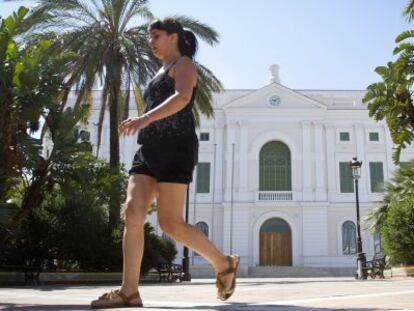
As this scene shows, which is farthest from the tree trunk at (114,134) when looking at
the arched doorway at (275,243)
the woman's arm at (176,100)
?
the arched doorway at (275,243)

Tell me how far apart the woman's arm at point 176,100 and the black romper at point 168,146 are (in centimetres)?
12

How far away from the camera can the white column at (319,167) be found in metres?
34.8

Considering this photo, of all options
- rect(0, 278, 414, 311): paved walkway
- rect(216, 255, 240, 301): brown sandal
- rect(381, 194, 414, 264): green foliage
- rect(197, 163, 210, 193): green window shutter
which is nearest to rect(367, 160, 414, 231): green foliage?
rect(381, 194, 414, 264): green foliage

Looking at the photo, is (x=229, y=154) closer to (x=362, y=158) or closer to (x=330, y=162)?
(x=330, y=162)

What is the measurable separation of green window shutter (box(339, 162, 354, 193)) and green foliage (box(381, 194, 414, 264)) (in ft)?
65.7

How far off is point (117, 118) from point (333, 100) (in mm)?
24110

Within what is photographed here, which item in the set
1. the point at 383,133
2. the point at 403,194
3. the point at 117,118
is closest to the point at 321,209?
the point at 383,133

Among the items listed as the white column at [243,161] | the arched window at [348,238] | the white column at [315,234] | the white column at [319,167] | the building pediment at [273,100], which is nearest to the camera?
the white column at [315,234]

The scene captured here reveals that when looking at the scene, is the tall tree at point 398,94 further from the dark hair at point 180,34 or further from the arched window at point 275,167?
the arched window at point 275,167

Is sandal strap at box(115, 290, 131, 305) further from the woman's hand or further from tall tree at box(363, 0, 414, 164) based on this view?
tall tree at box(363, 0, 414, 164)

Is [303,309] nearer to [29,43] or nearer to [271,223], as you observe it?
[29,43]

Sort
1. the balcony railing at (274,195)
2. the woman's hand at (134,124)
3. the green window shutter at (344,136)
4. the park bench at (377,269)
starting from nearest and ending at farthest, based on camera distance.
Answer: the woman's hand at (134,124)
the park bench at (377,269)
the balcony railing at (274,195)
the green window shutter at (344,136)

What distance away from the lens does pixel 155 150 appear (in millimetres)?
3570

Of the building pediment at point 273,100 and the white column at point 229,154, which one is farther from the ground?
the building pediment at point 273,100
